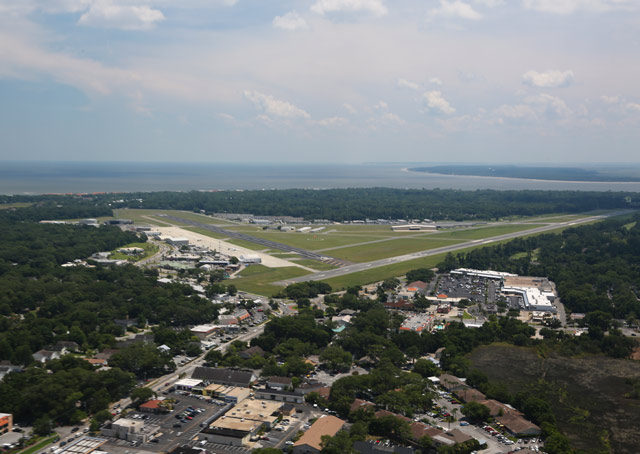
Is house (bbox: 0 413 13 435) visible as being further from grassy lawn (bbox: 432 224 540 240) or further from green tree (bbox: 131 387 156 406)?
grassy lawn (bbox: 432 224 540 240)

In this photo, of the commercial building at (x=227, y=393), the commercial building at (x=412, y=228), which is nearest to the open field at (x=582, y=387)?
the commercial building at (x=227, y=393)

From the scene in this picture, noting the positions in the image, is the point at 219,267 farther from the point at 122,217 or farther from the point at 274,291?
the point at 122,217

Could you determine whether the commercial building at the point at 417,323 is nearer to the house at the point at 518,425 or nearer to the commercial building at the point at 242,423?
the house at the point at 518,425

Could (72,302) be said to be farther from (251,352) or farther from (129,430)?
(129,430)

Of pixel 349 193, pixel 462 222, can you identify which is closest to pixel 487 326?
pixel 462 222

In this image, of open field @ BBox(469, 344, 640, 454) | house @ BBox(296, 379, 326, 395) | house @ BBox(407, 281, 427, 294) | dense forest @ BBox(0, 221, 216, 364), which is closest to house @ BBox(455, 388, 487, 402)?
open field @ BBox(469, 344, 640, 454)

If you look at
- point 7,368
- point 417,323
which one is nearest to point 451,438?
point 417,323
